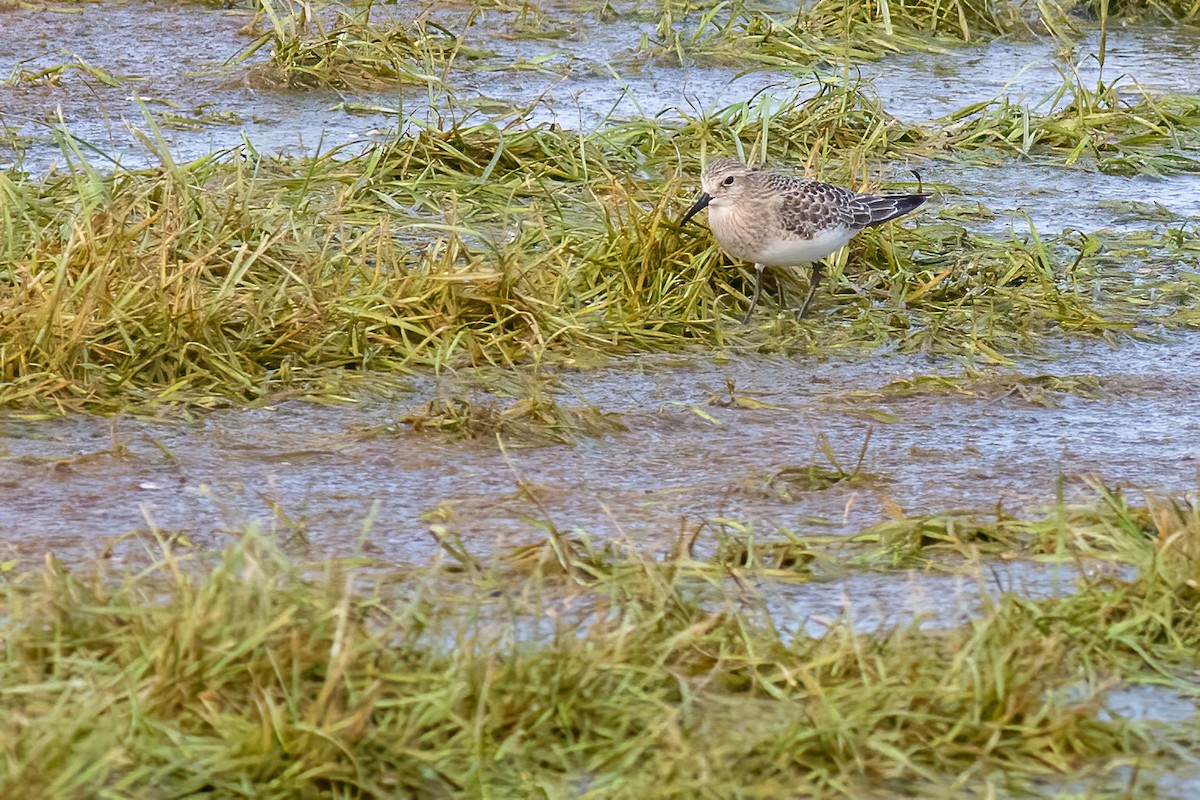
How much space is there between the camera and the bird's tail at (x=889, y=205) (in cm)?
757

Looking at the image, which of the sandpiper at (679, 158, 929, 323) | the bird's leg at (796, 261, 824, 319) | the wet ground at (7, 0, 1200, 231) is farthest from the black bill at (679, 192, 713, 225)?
the wet ground at (7, 0, 1200, 231)

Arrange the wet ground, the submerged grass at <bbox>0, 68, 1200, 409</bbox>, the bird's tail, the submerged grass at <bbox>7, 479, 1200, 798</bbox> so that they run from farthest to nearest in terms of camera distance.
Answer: the wet ground → the bird's tail → the submerged grass at <bbox>0, 68, 1200, 409</bbox> → the submerged grass at <bbox>7, 479, 1200, 798</bbox>

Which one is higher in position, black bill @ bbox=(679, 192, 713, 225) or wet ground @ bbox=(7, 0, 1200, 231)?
black bill @ bbox=(679, 192, 713, 225)

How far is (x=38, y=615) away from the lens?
4.08m

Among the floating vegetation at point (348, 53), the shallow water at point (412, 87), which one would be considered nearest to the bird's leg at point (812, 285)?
the shallow water at point (412, 87)

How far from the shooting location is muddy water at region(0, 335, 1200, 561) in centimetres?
521

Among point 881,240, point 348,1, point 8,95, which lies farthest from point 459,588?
point 348,1

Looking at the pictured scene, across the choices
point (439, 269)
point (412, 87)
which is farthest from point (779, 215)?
point (412, 87)

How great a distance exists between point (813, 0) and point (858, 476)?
786 cm

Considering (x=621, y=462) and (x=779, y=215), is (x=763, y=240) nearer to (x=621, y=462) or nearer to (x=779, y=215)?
(x=779, y=215)

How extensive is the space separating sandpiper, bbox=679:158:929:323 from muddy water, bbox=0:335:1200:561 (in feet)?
2.02

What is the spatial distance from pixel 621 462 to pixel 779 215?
1716 millimetres

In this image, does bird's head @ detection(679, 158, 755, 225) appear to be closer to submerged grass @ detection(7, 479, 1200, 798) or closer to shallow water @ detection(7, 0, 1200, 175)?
shallow water @ detection(7, 0, 1200, 175)

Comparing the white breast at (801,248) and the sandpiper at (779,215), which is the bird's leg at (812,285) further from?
the white breast at (801,248)
